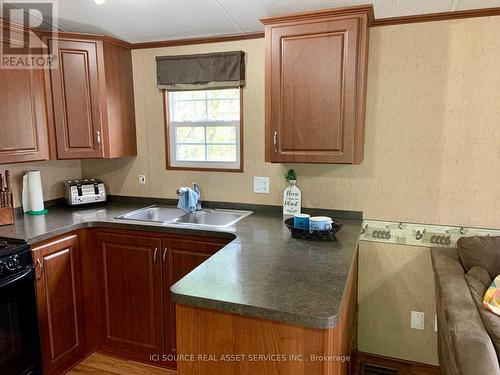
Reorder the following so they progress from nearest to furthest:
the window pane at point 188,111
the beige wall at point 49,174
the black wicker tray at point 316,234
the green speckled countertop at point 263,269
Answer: the green speckled countertop at point 263,269 < the black wicker tray at point 316,234 < the beige wall at point 49,174 < the window pane at point 188,111

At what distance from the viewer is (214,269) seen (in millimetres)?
1510

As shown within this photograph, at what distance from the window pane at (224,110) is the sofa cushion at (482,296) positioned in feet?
5.80

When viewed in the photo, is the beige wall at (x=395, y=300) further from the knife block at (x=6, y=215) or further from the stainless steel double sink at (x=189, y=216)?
the knife block at (x=6, y=215)

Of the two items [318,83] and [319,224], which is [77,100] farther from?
[319,224]

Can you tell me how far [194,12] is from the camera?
2137mm

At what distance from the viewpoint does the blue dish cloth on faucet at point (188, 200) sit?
2654 millimetres

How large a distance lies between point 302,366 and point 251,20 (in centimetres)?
195

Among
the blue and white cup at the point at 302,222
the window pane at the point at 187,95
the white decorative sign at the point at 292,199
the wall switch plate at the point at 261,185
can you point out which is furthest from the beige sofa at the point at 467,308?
the window pane at the point at 187,95

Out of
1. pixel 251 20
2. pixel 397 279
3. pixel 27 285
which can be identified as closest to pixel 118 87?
pixel 251 20

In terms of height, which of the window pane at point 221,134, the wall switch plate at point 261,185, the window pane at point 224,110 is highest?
the window pane at point 224,110

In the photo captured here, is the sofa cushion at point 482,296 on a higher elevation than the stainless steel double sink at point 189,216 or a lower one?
lower

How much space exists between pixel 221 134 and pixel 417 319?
1878mm

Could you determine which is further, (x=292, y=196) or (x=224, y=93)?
(x=224, y=93)

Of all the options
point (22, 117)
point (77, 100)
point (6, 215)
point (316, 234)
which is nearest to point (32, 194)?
point (6, 215)
